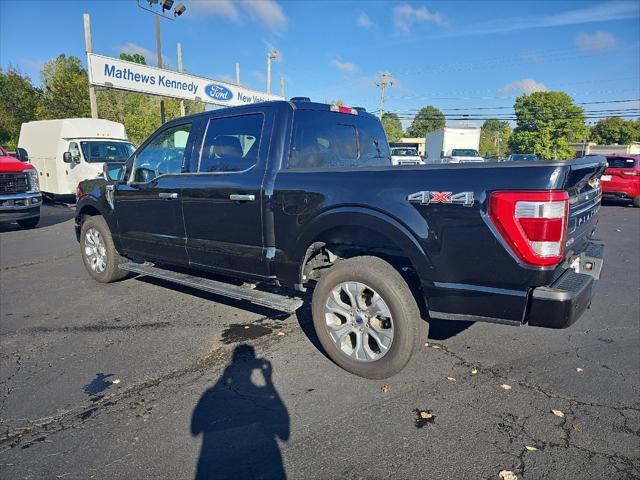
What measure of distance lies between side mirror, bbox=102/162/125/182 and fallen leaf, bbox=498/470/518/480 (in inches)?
189

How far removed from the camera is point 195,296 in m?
5.33

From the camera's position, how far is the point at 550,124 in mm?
64625

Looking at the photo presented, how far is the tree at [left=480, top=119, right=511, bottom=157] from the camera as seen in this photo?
94.3 meters

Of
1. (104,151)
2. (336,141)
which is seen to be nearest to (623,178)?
(336,141)

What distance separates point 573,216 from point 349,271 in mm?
1552

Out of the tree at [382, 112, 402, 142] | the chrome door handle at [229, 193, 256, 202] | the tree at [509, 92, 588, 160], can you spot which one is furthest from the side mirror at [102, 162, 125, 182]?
the tree at [509, 92, 588, 160]

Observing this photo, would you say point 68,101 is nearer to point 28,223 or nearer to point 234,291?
point 28,223

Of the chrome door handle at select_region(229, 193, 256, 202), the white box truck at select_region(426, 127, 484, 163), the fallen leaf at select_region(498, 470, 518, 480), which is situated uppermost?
the white box truck at select_region(426, 127, 484, 163)

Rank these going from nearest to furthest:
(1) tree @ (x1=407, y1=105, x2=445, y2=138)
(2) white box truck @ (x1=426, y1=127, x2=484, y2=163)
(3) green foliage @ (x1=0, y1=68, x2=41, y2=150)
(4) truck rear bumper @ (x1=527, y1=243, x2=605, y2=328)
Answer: (4) truck rear bumper @ (x1=527, y1=243, x2=605, y2=328) → (3) green foliage @ (x1=0, y1=68, x2=41, y2=150) → (2) white box truck @ (x1=426, y1=127, x2=484, y2=163) → (1) tree @ (x1=407, y1=105, x2=445, y2=138)

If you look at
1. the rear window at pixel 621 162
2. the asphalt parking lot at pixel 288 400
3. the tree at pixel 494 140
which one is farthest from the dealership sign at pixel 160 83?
the tree at pixel 494 140

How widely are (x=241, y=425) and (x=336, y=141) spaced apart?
8.79 feet

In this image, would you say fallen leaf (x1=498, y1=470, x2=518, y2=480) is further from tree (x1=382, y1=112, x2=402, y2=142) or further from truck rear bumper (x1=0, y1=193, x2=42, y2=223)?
tree (x1=382, y1=112, x2=402, y2=142)

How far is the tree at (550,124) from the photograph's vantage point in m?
63.2

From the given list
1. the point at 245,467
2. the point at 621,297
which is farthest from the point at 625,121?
the point at 245,467
